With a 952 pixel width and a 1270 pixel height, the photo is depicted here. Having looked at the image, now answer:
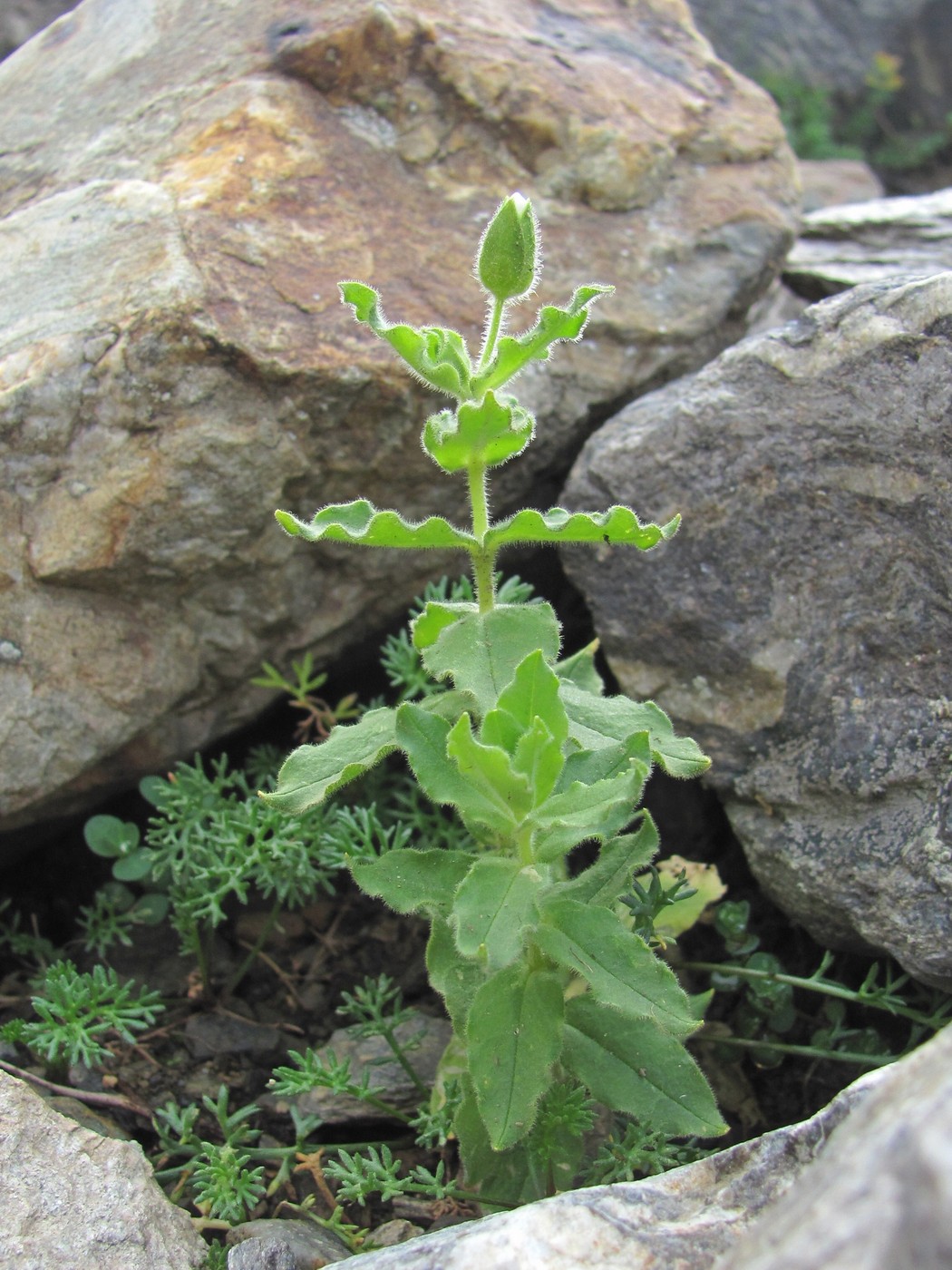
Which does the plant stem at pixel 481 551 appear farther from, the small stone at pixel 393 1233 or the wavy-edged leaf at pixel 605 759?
the small stone at pixel 393 1233

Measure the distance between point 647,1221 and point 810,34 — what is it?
763 centimetres

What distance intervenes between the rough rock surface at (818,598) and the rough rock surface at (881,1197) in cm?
119

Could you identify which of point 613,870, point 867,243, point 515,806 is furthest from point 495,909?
point 867,243

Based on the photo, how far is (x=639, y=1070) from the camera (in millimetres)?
2217

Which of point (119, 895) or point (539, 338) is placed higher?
point (539, 338)

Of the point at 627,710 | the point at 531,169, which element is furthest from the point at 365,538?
the point at 531,169

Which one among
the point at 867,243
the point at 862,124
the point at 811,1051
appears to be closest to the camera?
the point at 811,1051

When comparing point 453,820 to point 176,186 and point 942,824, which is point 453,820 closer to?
point 942,824

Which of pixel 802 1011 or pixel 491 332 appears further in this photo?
pixel 802 1011

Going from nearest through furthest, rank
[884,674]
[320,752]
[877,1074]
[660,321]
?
1. [877,1074]
2. [320,752]
3. [884,674]
4. [660,321]

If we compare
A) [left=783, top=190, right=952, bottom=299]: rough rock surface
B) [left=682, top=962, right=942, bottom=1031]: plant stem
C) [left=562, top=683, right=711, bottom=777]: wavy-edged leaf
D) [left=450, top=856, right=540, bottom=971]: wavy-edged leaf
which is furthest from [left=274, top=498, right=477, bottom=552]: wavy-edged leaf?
[left=783, top=190, right=952, bottom=299]: rough rock surface

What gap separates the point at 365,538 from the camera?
224 centimetres

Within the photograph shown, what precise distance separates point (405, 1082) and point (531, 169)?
9.17 ft

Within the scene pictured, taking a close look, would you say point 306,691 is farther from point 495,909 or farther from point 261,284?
point 495,909
